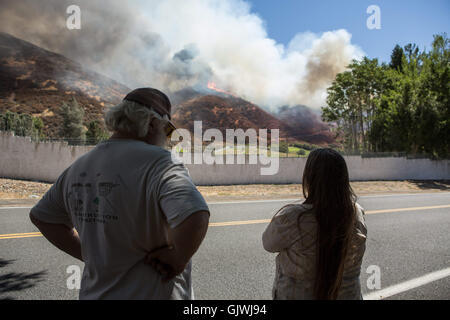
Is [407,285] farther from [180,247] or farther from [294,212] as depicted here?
[180,247]

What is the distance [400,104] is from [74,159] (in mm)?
27940

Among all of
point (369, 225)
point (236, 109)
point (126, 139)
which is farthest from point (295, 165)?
point (236, 109)

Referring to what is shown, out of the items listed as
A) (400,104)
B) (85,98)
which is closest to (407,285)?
(400,104)

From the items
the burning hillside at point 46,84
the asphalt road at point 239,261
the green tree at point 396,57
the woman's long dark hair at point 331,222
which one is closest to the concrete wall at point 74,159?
the asphalt road at point 239,261

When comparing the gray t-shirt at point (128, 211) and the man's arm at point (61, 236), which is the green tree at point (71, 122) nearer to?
the man's arm at point (61, 236)

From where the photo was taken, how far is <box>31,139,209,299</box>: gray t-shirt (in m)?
1.25

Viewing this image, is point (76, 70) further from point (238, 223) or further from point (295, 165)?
point (238, 223)

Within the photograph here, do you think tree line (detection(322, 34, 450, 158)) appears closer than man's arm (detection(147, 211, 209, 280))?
No

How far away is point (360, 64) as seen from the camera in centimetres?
3400

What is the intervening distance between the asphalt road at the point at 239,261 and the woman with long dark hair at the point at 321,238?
1.75m

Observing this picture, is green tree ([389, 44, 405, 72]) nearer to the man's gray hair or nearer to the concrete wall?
the concrete wall

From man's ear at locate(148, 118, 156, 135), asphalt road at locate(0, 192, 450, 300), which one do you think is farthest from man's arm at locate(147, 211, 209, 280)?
asphalt road at locate(0, 192, 450, 300)

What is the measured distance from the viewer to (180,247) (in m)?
1.25
